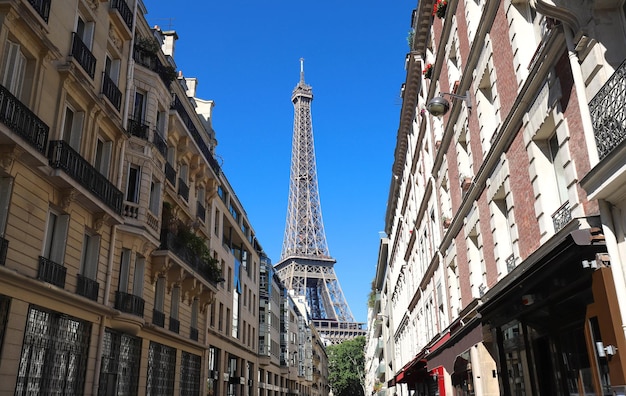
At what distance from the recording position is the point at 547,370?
11906 mm

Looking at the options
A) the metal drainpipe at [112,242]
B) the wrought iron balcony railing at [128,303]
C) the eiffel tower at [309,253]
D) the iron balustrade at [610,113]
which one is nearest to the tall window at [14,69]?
the metal drainpipe at [112,242]

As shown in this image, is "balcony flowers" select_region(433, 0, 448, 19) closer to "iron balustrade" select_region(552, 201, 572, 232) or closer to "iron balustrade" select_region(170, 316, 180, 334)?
"iron balustrade" select_region(552, 201, 572, 232)

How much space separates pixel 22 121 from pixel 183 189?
1360 centimetres

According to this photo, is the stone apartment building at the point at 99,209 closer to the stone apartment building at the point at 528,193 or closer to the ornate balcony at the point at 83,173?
the ornate balcony at the point at 83,173

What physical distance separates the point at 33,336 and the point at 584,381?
1244 cm

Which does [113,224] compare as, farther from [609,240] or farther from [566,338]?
Result: [609,240]

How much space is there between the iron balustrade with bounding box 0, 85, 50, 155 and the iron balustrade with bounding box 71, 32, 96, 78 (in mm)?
3139

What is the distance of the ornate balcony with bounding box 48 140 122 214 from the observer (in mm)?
14820

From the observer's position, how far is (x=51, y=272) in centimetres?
1462

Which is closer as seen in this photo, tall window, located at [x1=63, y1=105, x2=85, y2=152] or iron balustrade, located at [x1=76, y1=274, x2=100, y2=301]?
iron balustrade, located at [x1=76, y1=274, x2=100, y2=301]

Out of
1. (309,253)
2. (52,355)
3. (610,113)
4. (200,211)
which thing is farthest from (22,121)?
(309,253)

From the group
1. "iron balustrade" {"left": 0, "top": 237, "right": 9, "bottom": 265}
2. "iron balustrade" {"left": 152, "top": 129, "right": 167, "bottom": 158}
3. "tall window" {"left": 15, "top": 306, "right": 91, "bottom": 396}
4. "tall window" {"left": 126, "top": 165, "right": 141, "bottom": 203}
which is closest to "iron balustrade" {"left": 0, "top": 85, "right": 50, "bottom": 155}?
"iron balustrade" {"left": 0, "top": 237, "right": 9, "bottom": 265}

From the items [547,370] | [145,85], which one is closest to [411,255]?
[145,85]

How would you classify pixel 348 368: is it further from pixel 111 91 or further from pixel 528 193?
pixel 528 193
